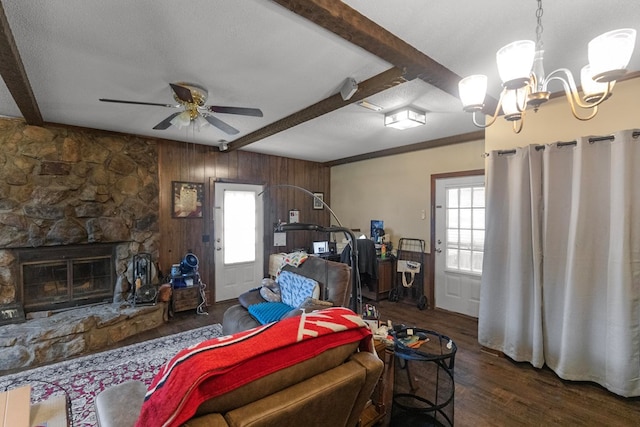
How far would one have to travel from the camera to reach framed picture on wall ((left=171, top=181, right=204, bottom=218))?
4316 mm

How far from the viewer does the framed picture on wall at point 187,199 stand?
4316 mm

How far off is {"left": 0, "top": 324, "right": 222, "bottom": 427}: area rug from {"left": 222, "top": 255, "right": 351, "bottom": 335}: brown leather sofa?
28.7 inches

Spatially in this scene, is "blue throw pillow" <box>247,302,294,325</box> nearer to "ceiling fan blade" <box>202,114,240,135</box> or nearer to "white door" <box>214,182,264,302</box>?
"ceiling fan blade" <box>202,114,240,135</box>

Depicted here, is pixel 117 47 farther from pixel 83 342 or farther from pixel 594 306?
pixel 594 306

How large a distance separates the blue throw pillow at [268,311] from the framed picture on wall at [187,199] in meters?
2.15

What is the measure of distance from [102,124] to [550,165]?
465cm

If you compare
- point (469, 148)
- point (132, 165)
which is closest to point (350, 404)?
point (469, 148)

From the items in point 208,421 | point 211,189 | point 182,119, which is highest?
point 182,119

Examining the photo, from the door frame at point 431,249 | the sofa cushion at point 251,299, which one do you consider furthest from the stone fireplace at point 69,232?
the door frame at point 431,249

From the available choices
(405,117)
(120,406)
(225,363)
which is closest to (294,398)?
(225,363)

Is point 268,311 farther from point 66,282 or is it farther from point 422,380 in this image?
point 66,282

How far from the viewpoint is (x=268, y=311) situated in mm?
2766

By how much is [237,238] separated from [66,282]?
85.5 inches

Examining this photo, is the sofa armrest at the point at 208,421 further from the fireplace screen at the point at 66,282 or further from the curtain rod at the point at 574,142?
the fireplace screen at the point at 66,282
